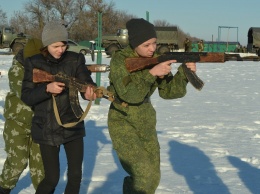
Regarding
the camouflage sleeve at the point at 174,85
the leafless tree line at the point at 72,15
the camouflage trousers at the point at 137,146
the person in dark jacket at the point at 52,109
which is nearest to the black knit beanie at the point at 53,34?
the person in dark jacket at the point at 52,109

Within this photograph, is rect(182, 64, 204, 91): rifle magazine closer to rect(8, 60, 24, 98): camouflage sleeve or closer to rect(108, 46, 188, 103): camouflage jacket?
rect(108, 46, 188, 103): camouflage jacket

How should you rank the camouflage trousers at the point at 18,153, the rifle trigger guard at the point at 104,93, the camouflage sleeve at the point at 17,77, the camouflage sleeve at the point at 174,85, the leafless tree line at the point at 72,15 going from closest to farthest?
the rifle trigger guard at the point at 104,93, the camouflage sleeve at the point at 174,85, the camouflage sleeve at the point at 17,77, the camouflage trousers at the point at 18,153, the leafless tree line at the point at 72,15

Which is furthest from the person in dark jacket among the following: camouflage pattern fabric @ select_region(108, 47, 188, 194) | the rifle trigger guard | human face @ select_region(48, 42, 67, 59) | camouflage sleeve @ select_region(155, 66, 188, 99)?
camouflage sleeve @ select_region(155, 66, 188, 99)

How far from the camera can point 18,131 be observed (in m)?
3.64

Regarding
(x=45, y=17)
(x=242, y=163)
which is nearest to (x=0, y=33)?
(x=45, y=17)

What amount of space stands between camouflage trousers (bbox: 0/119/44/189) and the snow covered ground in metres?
0.48

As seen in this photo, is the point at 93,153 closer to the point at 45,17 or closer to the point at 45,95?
the point at 45,95

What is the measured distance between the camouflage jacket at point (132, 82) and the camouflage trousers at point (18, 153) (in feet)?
3.03

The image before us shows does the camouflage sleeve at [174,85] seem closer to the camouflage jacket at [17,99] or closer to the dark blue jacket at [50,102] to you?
the dark blue jacket at [50,102]

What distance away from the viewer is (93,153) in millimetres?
5719

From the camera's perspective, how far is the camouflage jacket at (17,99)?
3488mm

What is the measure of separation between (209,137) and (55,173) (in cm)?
386

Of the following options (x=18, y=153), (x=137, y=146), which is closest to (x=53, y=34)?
(x=137, y=146)

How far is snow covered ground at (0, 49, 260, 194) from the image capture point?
437cm
